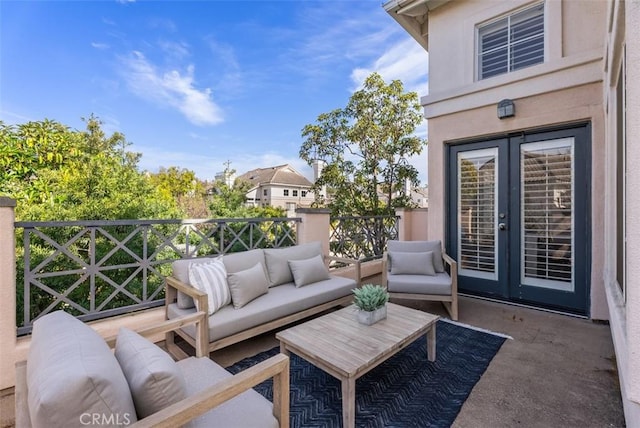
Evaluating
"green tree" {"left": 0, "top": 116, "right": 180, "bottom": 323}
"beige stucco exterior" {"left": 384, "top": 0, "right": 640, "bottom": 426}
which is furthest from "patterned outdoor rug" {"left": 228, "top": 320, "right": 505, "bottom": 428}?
"green tree" {"left": 0, "top": 116, "right": 180, "bottom": 323}

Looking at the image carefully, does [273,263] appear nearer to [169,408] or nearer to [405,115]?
[169,408]

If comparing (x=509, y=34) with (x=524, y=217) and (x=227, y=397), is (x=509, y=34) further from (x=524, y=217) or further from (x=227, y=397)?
(x=227, y=397)

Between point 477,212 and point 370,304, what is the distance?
118 inches

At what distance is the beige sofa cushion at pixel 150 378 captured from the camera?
1.14 metres

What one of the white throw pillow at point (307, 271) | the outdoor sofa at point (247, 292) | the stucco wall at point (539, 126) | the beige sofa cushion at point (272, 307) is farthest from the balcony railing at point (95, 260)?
the stucco wall at point (539, 126)

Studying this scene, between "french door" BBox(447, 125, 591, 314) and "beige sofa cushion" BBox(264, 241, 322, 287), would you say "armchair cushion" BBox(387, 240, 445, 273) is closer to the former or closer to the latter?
"french door" BBox(447, 125, 591, 314)

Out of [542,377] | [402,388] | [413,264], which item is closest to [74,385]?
[402,388]

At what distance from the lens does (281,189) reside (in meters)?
24.3

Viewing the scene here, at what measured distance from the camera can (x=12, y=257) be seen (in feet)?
7.30

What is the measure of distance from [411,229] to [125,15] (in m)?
7.18

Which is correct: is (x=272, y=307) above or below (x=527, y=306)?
above

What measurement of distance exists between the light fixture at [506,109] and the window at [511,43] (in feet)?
1.89

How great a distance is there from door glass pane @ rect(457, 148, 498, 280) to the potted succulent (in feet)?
8.92

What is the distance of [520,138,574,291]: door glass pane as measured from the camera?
3854mm
